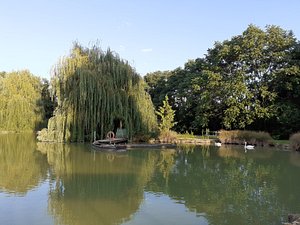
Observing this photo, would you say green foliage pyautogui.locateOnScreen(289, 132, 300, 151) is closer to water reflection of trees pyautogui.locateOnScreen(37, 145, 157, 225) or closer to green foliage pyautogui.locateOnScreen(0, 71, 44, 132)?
water reflection of trees pyautogui.locateOnScreen(37, 145, 157, 225)

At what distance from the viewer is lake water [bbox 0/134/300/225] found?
299 inches

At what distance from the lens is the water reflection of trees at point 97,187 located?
7.75 meters

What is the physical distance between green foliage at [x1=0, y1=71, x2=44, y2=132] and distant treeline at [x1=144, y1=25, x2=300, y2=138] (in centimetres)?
1548

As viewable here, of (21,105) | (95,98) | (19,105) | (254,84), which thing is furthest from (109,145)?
(19,105)

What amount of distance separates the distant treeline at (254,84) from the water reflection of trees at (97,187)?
44.6ft

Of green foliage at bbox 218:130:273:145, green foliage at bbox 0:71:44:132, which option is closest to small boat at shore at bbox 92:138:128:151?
green foliage at bbox 218:130:273:145

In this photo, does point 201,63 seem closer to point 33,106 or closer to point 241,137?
point 241,137

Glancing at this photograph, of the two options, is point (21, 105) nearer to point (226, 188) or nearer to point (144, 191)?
point (144, 191)

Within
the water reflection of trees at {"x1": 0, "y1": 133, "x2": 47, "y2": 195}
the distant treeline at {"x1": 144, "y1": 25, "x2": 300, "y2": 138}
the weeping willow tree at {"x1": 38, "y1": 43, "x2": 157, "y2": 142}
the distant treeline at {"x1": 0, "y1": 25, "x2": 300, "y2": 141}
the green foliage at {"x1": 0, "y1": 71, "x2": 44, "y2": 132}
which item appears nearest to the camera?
the water reflection of trees at {"x1": 0, "y1": 133, "x2": 47, "y2": 195}

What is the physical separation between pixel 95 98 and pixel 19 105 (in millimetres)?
13812

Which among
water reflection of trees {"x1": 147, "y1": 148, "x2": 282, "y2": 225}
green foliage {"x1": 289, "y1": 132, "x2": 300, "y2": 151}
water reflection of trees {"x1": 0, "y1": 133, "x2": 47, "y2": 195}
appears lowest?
water reflection of trees {"x1": 147, "y1": 148, "x2": 282, "y2": 225}

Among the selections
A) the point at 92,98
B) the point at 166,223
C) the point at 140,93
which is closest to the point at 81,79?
the point at 92,98

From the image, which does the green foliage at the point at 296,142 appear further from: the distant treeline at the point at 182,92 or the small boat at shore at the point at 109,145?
the small boat at shore at the point at 109,145

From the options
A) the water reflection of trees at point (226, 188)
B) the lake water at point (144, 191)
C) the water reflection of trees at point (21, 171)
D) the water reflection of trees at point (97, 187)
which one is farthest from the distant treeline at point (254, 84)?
the water reflection of trees at point (21, 171)
